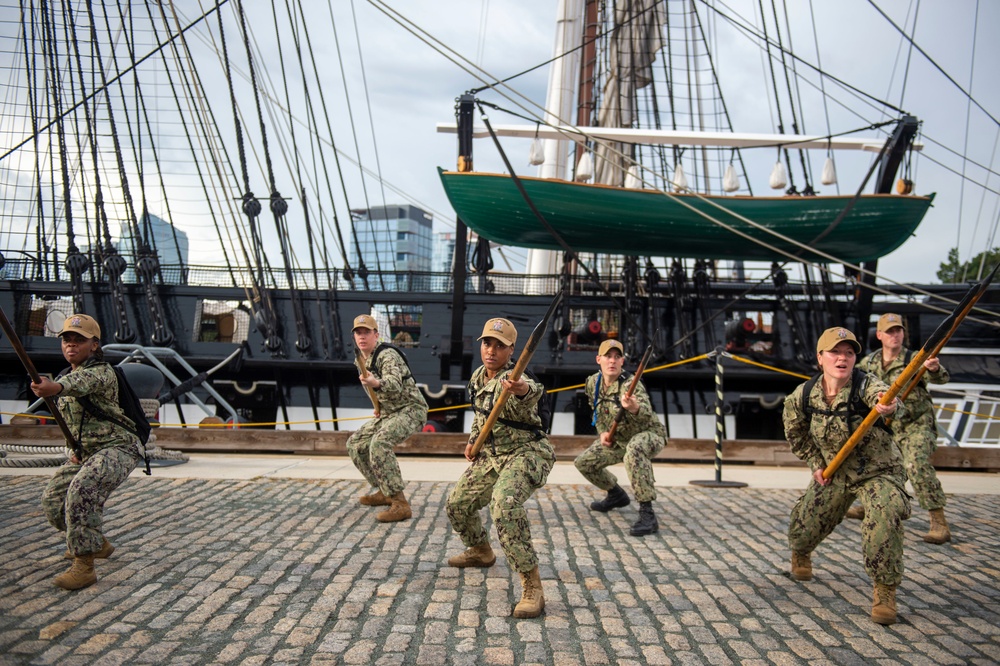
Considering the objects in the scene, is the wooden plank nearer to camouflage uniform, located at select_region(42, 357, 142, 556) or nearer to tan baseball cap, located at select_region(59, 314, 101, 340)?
camouflage uniform, located at select_region(42, 357, 142, 556)

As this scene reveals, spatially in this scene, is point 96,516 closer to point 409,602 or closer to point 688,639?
point 409,602

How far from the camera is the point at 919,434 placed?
20.9 feet

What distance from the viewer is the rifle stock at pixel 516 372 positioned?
4117mm

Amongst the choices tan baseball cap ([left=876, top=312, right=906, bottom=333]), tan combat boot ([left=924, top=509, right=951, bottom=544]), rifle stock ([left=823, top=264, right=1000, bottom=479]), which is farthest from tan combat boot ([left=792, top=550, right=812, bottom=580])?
tan baseball cap ([left=876, top=312, right=906, bottom=333])

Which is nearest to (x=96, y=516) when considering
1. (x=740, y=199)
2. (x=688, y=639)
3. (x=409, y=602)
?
(x=409, y=602)

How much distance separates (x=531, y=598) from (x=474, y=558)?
93cm

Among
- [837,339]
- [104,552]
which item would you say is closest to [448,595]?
[104,552]

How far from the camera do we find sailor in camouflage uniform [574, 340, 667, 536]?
6.50m

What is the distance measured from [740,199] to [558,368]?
4554 mm

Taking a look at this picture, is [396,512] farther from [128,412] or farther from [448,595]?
[128,412]

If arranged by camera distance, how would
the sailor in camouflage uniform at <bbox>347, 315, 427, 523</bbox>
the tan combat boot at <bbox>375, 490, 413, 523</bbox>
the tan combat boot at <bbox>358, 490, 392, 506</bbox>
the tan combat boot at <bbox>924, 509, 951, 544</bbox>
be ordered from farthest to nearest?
the tan combat boot at <bbox>358, 490, 392, 506</bbox>, the sailor in camouflage uniform at <bbox>347, 315, 427, 523</bbox>, the tan combat boot at <bbox>375, 490, 413, 523</bbox>, the tan combat boot at <bbox>924, 509, 951, 544</bbox>

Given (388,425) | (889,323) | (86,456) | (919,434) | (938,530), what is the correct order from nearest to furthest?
(86,456) < (938,530) < (919,434) < (889,323) < (388,425)

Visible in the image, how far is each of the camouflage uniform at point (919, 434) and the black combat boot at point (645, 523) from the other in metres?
2.15

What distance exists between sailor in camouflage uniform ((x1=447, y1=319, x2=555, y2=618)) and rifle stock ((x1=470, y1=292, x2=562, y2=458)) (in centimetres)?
6
